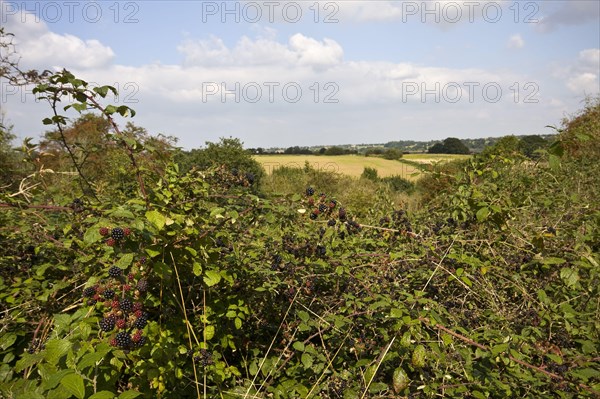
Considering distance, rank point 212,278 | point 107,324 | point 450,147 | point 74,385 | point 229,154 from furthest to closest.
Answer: point 450,147
point 229,154
point 212,278
point 107,324
point 74,385

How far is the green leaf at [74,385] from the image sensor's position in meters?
1.00

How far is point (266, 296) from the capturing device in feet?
7.23

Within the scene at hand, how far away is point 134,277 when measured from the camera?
1.56 metres

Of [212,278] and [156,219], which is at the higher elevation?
[156,219]

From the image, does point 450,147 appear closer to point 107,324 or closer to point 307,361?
point 307,361

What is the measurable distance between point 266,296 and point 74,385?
125cm

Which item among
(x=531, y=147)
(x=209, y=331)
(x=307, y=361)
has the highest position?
(x=531, y=147)

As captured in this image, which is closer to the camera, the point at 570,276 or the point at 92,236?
the point at 92,236

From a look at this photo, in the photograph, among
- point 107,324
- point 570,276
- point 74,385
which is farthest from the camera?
point 570,276

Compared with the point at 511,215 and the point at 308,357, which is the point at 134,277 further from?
the point at 511,215

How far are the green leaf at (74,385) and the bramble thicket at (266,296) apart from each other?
6 cm

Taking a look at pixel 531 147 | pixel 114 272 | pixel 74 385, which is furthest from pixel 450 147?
pixel 74 385

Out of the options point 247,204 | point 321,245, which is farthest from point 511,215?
point 247,204

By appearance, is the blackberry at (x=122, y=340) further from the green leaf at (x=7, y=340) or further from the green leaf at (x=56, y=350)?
the green leaf at (x=7, y=340)
